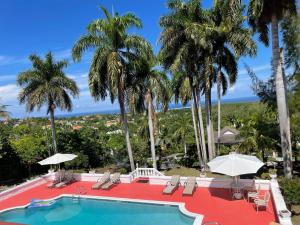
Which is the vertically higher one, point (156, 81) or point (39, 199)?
point (156, 81)

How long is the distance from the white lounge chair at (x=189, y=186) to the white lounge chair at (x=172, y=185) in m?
0.51

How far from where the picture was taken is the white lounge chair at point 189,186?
15344mm

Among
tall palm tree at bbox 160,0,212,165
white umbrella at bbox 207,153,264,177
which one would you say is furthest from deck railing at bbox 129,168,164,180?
white umbrella at bbox 207,153,264,177

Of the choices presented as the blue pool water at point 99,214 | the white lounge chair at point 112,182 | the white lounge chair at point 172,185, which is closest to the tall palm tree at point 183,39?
the white lounge chair at point 172,185

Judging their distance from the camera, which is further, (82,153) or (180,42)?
(82,153)

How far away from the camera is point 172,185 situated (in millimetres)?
16453

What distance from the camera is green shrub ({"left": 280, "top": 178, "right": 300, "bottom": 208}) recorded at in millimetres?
13723

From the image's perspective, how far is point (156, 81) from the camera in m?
21.4

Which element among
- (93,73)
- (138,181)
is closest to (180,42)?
(93,73)

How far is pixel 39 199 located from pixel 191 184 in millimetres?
8674

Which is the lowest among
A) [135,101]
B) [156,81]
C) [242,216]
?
[242,216]

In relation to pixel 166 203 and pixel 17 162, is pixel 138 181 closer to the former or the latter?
pixel 166 203

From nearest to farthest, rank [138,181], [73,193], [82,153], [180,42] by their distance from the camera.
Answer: [73,193] < [138,181] < [180,42] < [82,153]

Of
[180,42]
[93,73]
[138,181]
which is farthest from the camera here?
[180,42]
